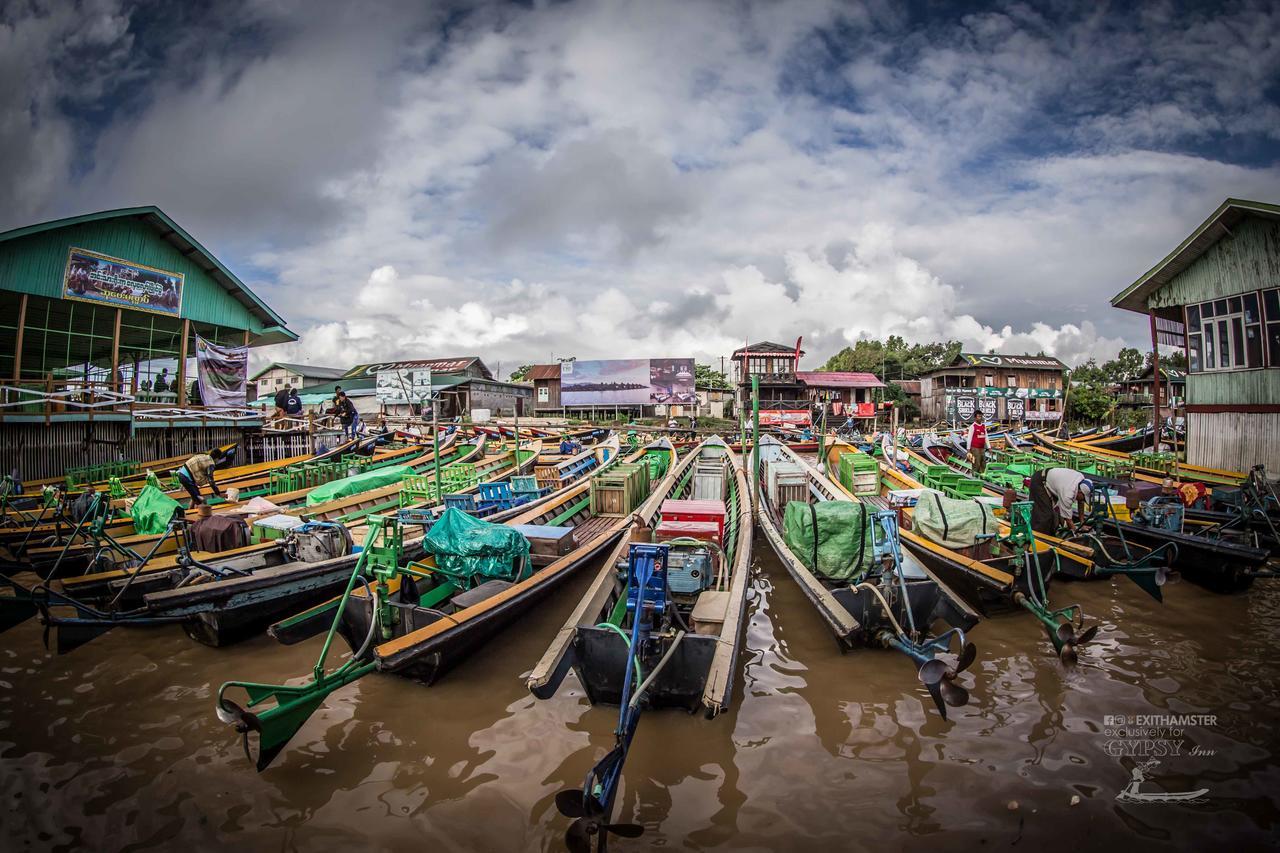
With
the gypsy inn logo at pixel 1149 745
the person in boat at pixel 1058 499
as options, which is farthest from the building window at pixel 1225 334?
the gypsy inn logo at pixel 1149 745

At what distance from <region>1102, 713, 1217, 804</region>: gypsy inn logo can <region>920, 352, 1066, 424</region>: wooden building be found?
41.6 m

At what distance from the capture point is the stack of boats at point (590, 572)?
15.0ft

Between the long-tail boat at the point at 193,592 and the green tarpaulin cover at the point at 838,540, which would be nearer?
the long-tail boat at the point at 193,592

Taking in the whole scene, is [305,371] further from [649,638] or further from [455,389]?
[649,638]

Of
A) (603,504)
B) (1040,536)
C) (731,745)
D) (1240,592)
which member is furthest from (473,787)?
(1240,592)

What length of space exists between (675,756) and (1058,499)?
7844 millimetres

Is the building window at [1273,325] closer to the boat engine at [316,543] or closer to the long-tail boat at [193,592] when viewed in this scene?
the long-tail boat at [193,592]

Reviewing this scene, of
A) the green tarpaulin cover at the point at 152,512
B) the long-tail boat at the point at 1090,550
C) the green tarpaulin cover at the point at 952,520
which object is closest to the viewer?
the long-tail boat at the point at 1090,550

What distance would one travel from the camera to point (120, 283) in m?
14.7

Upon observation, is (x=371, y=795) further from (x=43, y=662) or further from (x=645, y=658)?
(x=43, y=662)

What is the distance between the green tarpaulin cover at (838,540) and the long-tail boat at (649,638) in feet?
2.95

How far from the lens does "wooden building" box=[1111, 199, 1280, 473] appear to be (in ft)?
36.4

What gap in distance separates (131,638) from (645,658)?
6.46 m

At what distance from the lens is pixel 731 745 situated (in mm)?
4707
